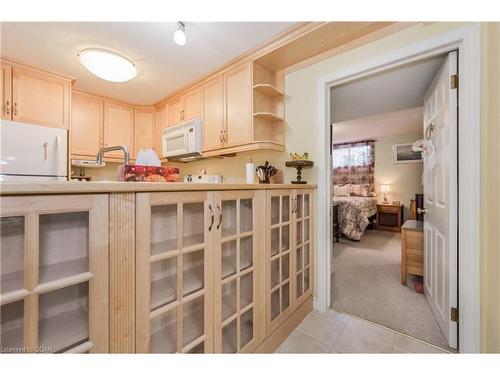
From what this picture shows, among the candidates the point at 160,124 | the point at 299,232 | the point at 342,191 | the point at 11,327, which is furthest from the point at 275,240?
the point at 342,191

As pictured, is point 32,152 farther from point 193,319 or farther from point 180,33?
point 193,319

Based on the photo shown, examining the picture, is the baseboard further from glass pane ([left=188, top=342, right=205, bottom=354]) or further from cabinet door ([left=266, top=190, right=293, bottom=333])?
glass pane ([left=188, top=342, right=205, bottom=354])

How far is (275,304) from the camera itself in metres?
1.39

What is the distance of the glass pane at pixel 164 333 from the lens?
0.82 meters

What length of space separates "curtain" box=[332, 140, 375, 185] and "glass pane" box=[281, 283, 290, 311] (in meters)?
4.99

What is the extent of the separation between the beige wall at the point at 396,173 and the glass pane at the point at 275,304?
5031 mm

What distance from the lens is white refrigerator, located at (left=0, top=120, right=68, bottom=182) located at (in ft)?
5.88

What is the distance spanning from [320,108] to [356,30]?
0.58 metres

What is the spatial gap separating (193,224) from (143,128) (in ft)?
8.88

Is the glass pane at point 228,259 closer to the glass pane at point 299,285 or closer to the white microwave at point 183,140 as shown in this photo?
the glass pane at point 299,285

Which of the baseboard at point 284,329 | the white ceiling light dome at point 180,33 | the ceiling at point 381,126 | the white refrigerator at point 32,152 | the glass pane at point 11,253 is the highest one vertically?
the ceiling at point 381,126

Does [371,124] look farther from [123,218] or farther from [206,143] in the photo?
[123,218]

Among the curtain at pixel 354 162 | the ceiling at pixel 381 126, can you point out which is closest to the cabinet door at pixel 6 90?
the ceiling at pixel 381 126
